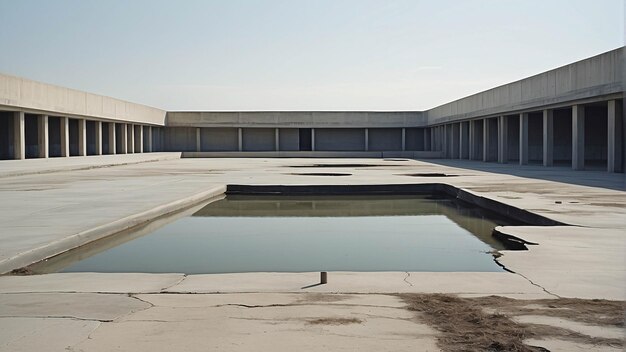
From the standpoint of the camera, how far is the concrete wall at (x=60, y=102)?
2878cm

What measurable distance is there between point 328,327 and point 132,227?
7178mm

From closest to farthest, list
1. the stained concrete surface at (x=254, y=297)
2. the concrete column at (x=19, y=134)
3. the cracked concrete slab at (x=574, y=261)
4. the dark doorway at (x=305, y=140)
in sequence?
1. the stained concrete surface at (x=254, y=297)
2. the cracked concrete slab at (x=574, y=261)
3. the concrete column at (x=19, y=134)
4. the dark doorway at (x=305, y=140)

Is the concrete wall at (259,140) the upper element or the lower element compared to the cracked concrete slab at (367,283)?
upper

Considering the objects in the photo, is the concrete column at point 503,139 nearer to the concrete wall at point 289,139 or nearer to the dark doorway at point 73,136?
the concrete wall at point 289,139

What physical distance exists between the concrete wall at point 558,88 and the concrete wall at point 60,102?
23531mm

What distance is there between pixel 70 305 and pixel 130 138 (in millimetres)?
48346

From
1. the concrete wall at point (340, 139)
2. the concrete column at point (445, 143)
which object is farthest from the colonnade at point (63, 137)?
the concrete column at point (445, 143)

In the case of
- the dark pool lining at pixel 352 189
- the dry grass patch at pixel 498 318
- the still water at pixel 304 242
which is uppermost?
the dark pool lining at pixel 352 189

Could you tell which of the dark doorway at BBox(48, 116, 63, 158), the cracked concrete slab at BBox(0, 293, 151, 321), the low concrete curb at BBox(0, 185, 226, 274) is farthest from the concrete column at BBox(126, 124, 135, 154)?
the cracked concrete slab at BBox(0, 293, 151, 321)

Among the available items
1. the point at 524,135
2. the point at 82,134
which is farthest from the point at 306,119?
the point at 524,135

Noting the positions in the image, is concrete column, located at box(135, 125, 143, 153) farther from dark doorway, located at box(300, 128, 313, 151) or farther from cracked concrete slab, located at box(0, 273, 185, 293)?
cracked concrete slab, located at box(0, 273, 185, 293)

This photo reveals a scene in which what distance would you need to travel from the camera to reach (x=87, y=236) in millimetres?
9219

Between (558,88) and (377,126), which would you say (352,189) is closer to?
(558,88)

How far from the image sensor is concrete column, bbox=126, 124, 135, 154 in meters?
51.0
